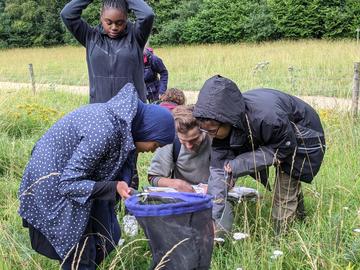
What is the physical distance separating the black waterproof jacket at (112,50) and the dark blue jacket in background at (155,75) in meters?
2.79

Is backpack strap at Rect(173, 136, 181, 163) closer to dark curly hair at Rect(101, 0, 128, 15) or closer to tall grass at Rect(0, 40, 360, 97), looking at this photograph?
dark curly hair at Rect(101, 0, 128, 15)

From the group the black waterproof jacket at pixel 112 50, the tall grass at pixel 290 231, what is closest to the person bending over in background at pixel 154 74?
the tall grass at pixel 290 231

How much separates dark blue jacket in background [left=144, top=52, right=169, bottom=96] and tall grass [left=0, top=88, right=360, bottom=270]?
1.83 meters

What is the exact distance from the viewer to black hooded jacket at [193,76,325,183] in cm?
263

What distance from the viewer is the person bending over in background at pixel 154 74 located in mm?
6598

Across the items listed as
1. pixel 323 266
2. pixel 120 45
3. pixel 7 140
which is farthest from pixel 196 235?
pixel 7 140

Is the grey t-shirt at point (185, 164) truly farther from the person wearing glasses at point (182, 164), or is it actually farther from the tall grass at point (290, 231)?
the tall grass at point (290, 231)

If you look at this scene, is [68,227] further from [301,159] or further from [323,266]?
[301,159]

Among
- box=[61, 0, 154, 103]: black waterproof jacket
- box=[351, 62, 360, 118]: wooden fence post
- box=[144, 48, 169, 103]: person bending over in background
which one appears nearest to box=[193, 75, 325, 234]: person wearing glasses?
box=[61, 0, 154, 103]: black waterproof jacket

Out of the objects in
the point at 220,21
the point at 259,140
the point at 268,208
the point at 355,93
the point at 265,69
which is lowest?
the point at 220,21

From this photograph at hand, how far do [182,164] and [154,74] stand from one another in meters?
3.46

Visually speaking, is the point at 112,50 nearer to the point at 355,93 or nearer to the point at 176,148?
the point at 176,148

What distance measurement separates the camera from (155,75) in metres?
6.89

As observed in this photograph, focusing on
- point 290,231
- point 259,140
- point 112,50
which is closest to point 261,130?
point 259,140
